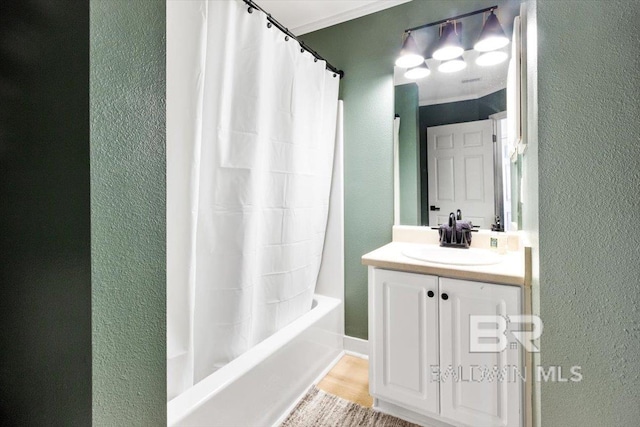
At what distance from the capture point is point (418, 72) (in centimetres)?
203

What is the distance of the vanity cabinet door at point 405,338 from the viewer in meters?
1.49

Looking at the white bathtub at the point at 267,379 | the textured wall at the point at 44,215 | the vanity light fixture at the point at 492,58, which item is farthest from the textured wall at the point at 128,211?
the vanity light fixture at the point at 492,58

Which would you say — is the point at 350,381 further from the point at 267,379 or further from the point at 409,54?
the point at 409,54

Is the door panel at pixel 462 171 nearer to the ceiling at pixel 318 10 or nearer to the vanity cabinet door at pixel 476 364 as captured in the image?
the vanity cabinet door at pixel 476 364

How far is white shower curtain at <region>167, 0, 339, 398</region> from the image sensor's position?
4.11 feet

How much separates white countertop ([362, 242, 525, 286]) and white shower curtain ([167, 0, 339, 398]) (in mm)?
547

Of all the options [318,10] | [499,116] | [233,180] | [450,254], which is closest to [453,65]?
[499,116]

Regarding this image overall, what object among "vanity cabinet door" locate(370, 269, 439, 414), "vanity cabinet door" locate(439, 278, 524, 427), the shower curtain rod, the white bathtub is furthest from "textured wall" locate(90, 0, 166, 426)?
"vanity cabinet door" locate(439, 278, 524, 427)

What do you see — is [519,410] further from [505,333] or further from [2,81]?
[2,81]

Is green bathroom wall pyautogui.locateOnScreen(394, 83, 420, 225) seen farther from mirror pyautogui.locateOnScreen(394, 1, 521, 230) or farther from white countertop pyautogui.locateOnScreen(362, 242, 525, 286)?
white countertop pyautogui.locateOnScreen(362, 242, 525, 286)

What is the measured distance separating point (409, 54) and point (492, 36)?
44 centimetres

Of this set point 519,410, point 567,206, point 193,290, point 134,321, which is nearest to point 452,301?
point 519,410

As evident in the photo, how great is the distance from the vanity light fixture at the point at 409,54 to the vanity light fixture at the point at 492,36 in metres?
0.33

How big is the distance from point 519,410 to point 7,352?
182cm
